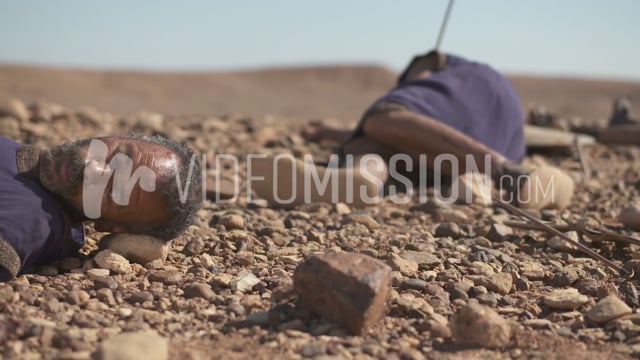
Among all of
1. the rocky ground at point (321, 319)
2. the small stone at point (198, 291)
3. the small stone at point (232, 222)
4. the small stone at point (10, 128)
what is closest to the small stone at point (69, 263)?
the rocky ground at point (321, 319)

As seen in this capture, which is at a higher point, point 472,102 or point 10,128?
point 472,102

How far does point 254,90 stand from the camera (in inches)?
749

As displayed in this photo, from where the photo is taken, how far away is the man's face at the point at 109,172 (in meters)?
2.39

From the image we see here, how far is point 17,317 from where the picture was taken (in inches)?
75.4

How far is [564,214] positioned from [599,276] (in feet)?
3.58

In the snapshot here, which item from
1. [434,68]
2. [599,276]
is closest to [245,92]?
[434,68]

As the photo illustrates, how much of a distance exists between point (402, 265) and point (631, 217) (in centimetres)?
142

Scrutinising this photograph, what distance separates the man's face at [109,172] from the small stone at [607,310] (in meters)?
1.44

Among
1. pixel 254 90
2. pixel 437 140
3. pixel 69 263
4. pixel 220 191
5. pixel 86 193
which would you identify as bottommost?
pixel 254 90

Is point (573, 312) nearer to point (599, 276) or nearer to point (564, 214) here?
point (599, 276)

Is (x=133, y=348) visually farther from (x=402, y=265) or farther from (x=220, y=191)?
(x=220, y=191)

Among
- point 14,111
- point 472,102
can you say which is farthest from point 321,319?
point 14,111

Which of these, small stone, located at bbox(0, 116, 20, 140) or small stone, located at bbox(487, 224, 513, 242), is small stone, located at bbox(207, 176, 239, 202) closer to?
small stone, located at bbox(487, 224, 513, 242)

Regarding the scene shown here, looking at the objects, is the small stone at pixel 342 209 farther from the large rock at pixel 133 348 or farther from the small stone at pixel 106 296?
the large rock at pixel 133 348
